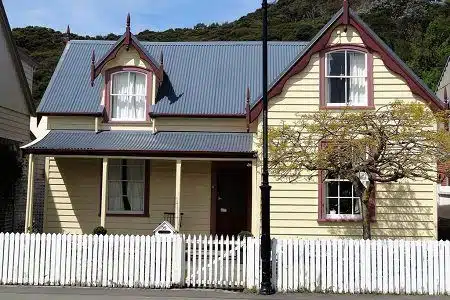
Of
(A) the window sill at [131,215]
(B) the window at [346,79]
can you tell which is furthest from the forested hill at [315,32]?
(A) the window sill at [131,215]

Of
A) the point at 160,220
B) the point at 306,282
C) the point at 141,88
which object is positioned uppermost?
the point at 141,88

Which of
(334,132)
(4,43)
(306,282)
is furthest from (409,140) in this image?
(4,43)

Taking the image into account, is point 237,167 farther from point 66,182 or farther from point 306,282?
point 306,282

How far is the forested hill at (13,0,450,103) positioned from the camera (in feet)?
177

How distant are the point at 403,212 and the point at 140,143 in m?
8.23

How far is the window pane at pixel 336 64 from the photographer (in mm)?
16500

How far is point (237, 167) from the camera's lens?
1883 centimetres

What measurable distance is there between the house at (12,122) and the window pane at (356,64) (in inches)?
484

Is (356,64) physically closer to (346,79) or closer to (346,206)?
(346,79)

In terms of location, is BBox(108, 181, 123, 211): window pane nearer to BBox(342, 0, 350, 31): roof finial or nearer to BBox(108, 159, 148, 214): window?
BBox(108, 159, 148, 214): window

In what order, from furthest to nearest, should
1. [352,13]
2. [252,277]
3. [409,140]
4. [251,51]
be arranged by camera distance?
1. [251,51]
2. [352,13]
3. [409,140]
4. [252,277]

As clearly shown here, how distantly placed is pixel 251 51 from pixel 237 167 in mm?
4712

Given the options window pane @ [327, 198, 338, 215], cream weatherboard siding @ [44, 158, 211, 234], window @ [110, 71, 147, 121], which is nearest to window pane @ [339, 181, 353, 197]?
window pane @ [327, 198, 338, 215]

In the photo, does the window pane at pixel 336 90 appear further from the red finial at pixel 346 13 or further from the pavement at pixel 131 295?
the pavement at pixel 131 295
